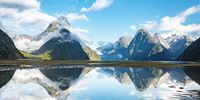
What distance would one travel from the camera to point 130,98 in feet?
167

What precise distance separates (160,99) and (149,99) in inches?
54.4

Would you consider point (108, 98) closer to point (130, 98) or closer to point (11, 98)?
point (130, 98)

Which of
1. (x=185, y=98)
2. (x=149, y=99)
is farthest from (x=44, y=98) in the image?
(x=185, y=98)

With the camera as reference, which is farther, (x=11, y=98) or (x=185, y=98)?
(x=185, y=98)

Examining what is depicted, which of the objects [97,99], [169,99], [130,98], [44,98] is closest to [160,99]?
[169,99]

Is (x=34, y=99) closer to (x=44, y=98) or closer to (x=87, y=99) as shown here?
(x=44, y=98)

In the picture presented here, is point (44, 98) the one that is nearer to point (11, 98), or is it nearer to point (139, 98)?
point (11, 98)

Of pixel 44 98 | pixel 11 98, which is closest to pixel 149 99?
pixel 44 98

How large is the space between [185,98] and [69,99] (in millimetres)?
14761

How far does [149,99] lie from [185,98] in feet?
15.4

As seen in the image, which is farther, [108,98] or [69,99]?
[108,98]

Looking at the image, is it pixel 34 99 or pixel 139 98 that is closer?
pixel 34 99

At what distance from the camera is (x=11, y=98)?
4609 cm

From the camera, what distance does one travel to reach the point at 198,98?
48.5 m
